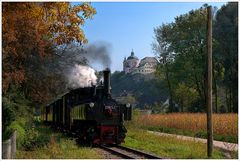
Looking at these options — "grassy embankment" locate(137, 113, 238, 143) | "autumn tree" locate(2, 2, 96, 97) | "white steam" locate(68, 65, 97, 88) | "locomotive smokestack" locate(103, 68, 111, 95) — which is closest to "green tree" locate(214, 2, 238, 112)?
"grassy embankment" locate(137, 113, 238, 143)

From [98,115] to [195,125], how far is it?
10.2 m

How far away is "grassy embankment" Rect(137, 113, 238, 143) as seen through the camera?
899 inches

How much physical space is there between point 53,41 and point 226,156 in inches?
283

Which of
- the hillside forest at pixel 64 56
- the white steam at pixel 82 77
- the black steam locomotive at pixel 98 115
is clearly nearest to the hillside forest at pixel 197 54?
the hillside forest at pixel 64 56

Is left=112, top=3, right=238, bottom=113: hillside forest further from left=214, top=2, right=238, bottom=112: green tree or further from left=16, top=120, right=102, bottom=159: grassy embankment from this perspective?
left=16, top=120, right=102, bottom=159: grassy embankment

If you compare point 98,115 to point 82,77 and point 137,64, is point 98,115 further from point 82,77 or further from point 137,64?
point 137,64

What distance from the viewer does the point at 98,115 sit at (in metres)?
19.2

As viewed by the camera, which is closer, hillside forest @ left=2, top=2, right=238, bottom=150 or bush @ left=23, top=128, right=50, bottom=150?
hillside forest @ left=2, top=2, right=238, bottom=150

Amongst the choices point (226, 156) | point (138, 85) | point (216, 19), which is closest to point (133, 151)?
point (226, 156)

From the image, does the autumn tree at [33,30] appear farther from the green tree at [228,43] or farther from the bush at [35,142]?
the green tree at [228,43]

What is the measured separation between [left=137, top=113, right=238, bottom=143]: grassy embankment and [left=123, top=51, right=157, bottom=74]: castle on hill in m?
4.21

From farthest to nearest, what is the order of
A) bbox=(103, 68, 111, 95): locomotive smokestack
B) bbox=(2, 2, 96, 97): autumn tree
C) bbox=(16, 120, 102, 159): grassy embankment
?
bbox=(103, 68, 111, 95): locomotive smokestack < bbox=(16, 120, 102, 159): grassy embankment < bbox=(2, 2, 96, 97): autumn tree

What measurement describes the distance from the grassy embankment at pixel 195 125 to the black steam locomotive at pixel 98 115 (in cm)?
533

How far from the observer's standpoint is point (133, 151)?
15938mm
